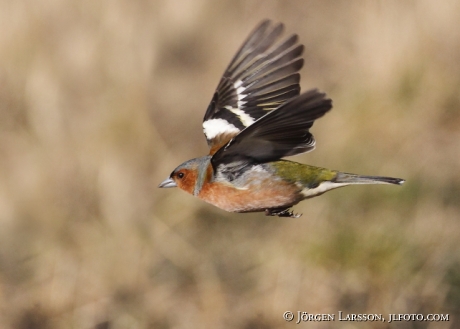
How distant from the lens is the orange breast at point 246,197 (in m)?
3.87

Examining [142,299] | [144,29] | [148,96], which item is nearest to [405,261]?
[142,299]

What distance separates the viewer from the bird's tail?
360 centimetres

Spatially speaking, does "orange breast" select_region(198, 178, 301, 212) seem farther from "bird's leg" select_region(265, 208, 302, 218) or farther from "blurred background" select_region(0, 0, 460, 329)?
"blurred background" select_region(0, 0, 460, 329)

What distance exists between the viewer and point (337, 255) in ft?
25.1

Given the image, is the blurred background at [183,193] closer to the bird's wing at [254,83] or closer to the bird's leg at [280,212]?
the bird's wing at [254,83]

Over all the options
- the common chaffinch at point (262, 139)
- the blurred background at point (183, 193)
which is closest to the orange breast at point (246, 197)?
the common chaffinch at point (262, 139)

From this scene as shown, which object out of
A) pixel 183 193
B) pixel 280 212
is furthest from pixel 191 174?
pixel 183 193

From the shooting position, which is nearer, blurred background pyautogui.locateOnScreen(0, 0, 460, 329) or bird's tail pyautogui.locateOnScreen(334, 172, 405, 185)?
bird's tail pyautogui.locateOnScreen(334, 172, 405, 185)

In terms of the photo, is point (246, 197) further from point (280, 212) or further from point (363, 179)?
point (363, 179)

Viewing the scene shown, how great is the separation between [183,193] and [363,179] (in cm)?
437

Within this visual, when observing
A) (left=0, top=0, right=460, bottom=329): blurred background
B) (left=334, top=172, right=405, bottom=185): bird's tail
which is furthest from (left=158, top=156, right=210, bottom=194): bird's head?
(left=0, top=0, right=460, bottom=329): blurred background

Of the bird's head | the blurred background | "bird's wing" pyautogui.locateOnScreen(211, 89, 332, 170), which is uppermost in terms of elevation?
"bird's wing" pyautogui.locateOnScreen(211, 89, 332, 170)

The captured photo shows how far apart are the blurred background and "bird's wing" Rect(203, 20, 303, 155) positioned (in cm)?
307

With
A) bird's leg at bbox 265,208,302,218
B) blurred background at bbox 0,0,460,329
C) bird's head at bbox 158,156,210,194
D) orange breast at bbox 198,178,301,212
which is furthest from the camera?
blurred background at bbox 0,0,460,329
